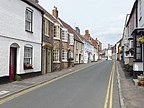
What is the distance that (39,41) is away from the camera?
22516mm

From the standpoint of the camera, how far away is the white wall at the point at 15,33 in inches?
609

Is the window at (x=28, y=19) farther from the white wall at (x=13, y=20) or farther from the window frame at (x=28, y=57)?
the window frame at (x=28, y=57)

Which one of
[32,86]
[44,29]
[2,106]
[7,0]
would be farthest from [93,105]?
[44,29]

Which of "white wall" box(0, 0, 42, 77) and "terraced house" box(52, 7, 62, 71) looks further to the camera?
"terraced house" box(52, 7, 62, 71)

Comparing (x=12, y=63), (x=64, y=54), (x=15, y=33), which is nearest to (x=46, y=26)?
(x=15, y=33)

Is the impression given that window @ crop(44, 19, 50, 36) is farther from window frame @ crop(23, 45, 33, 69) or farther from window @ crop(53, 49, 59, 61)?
window frame @ crop(23, 45, 33, 69)

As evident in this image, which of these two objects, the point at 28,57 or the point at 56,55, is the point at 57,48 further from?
the point at 28,57

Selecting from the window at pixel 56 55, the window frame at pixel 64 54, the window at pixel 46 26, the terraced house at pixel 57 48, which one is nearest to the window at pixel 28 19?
the window at pixel 46 26

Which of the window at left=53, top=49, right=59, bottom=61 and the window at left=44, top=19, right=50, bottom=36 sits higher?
the window at left=44, top=19, right=50, bottom=36

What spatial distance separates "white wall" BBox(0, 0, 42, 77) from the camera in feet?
50.7

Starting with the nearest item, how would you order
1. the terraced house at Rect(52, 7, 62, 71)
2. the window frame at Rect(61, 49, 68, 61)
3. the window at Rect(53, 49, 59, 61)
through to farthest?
the terraced house at Rect(52, 7, 62, 71) < the window at Rect(53, 49, 59, 61) < the window frame at Rect(61, 49, 68, 61)

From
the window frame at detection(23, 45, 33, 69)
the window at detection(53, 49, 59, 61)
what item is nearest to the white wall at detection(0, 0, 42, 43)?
the window frame at detection(23, 45, 33, 69)

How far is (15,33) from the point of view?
1720cm

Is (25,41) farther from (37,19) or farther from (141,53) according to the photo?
(141,53)
